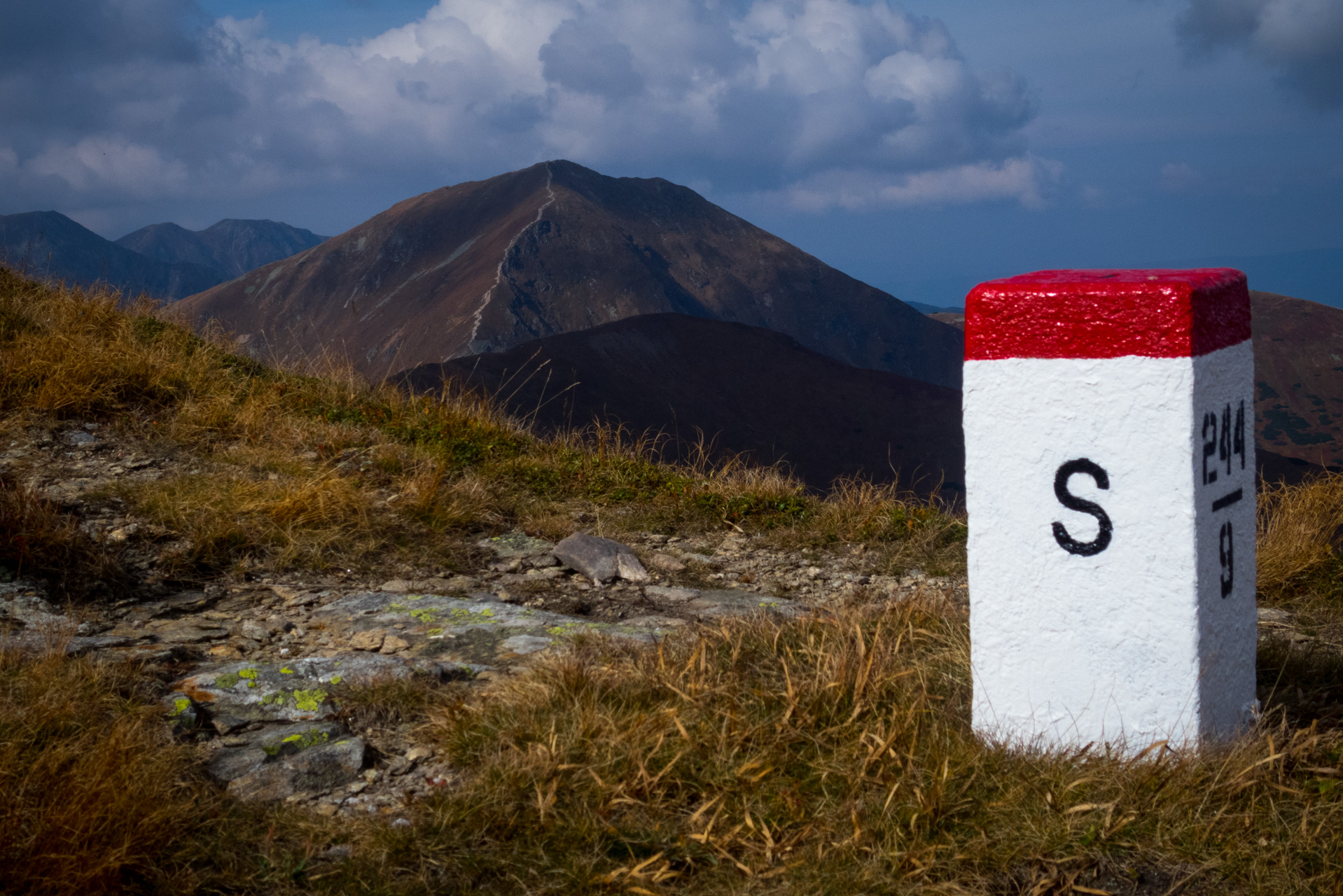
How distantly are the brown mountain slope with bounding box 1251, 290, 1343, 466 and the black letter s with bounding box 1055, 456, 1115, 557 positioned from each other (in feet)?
202

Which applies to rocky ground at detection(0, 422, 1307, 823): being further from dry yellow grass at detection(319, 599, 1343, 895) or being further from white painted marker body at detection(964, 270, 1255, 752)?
white painted marker body at detection(964, 270, 1255, 752)

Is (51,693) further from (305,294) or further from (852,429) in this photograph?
(305,294)

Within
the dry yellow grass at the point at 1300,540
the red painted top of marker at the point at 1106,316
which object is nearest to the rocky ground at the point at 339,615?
the dry yellow grass at the point at 1300,540

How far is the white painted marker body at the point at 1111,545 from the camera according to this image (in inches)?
86.2

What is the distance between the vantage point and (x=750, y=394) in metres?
32.1

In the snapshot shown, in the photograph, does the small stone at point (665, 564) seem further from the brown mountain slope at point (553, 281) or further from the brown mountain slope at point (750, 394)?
the brown mountain slope at point (553, 281)

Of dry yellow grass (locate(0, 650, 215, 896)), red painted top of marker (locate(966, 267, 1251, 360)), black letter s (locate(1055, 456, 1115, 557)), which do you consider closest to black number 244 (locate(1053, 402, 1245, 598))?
black letter s (locate(1055, 456, 1115, 557))

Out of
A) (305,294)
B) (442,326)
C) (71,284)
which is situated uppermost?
(305,294)

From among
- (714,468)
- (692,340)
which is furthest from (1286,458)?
(714,468)

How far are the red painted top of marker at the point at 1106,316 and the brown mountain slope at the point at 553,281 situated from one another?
241ft

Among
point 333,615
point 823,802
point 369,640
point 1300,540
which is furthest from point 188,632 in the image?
point 1300,540

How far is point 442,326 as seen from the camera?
8575 centimetres

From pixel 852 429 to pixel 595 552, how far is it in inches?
1118

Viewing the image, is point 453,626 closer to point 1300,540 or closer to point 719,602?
point 719,602
